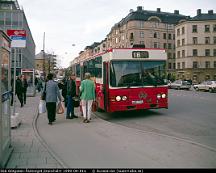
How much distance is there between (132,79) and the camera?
12844 millimetres

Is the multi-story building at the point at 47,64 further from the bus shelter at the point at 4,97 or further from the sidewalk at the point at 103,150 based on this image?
the bus shelter at the point at 4,97

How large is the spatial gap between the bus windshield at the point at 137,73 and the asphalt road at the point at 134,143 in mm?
1599

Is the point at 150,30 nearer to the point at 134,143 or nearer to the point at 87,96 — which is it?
the point at 87,96

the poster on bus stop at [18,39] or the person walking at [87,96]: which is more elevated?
the poster on bus stop at [18,39]

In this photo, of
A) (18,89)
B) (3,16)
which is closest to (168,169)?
(18,89)

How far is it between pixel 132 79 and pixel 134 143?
5.17 m

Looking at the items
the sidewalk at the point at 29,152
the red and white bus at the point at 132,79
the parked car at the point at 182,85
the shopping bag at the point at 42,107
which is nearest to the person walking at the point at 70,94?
the red and white bus at the point at 132,79

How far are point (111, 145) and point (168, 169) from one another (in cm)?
232

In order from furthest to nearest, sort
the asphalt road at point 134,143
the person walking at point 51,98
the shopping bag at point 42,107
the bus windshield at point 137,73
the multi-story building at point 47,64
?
the multi-story building at point 47,64
the bus windshield at point 137,73
the shopping bag at point 42,107
the person walking at point 51,98
the asphalt road at point 134,143

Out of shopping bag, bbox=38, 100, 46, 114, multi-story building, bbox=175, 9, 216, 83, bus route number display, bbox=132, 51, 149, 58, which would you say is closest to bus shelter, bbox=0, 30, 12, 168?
shopping bag, bbox=38, 100, 46, 114

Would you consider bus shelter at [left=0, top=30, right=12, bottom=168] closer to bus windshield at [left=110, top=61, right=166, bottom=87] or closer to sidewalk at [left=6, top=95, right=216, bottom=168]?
sidewalk at [left=6, top=95, right=216, bottom=168]

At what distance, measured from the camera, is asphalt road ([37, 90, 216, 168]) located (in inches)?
242

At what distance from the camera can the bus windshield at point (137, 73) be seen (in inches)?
497

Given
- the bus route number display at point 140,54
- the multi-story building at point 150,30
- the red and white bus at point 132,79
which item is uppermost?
the multi-story building at point 150,30
